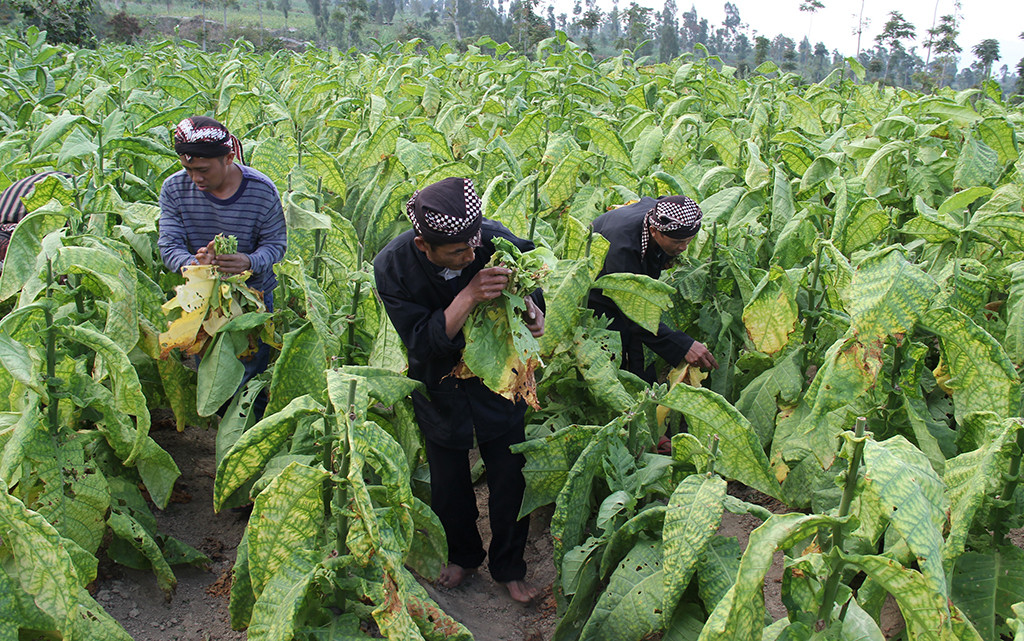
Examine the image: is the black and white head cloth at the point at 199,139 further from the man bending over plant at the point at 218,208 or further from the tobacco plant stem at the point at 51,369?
the tobacco plant stem at the point at 51,369

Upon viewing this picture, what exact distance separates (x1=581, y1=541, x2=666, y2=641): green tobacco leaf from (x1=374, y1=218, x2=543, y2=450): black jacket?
23.9 inches

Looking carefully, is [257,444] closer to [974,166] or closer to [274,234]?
[274,234]

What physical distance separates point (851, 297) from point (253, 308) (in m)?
1.81

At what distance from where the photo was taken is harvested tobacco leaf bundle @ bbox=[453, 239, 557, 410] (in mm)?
1972

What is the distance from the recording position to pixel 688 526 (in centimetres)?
163

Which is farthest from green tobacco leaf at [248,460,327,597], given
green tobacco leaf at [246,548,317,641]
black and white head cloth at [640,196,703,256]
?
black and white head cloth at [640,196,703,256]

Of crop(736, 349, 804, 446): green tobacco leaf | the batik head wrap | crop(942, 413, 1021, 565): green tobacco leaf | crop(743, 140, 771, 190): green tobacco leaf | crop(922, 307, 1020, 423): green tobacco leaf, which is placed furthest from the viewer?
crop(743, 140, 771, 190): green tobacco leaf

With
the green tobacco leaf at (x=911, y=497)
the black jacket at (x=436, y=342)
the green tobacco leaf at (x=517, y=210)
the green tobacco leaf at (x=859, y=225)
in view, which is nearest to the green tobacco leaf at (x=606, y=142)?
the green tobacco leaf at (x=517, y=210)

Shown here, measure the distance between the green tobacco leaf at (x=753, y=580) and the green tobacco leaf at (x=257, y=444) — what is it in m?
0.87

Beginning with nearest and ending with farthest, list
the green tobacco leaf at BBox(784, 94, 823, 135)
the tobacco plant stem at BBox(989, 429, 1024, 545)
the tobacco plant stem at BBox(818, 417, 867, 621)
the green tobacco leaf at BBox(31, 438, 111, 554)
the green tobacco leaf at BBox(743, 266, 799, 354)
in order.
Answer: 1. the tobacco plant stem at BBox(818, 417, 867, 621)
2. the tobacco plant stem at BBox(989, 429, 1024, 545)
3. the green tobacco leaf at BBox(31, 438, 111, 554)
4. the green tobacco leaf at BBox(743, 266, 799, 354)
5. the green tobacco leaf at BBox(784, 94, 823, 135)

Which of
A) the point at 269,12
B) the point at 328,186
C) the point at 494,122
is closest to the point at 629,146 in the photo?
the point at 494,122

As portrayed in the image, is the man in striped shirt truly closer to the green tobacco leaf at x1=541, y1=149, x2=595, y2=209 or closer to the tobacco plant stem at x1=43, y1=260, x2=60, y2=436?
the tobacco plant stem at x1=43, y1=260, x2=60, y2=436

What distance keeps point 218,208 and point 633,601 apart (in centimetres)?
197

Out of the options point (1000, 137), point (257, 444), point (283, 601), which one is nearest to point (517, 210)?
point (257, 444)
